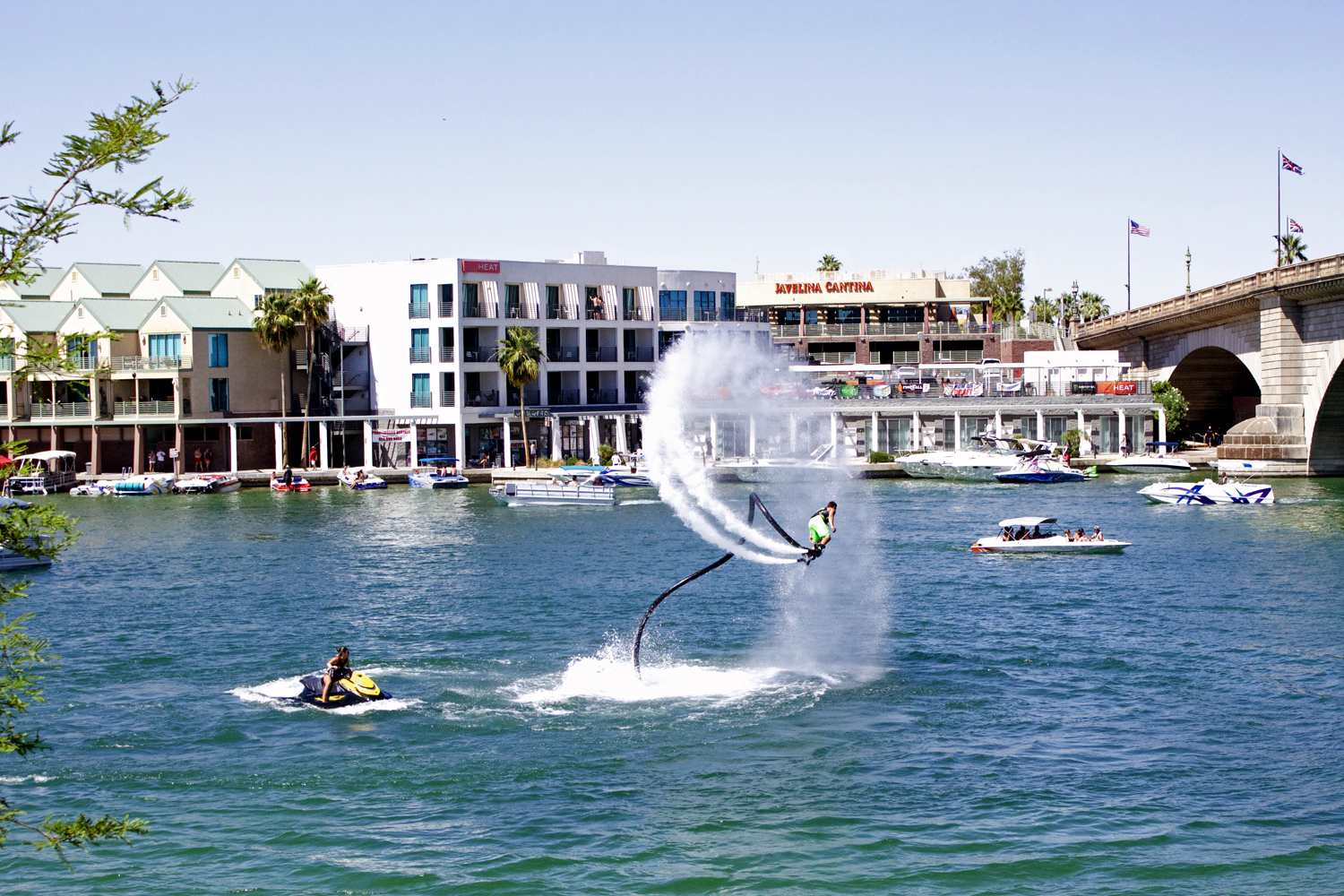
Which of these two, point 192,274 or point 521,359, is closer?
point 521,359

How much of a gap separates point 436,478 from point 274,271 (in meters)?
35.7

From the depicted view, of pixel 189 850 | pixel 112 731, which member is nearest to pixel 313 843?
pixel 189 850

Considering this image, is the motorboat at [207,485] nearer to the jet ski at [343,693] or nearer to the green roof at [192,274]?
the green roof at [192,274]

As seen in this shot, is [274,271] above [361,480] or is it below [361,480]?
above

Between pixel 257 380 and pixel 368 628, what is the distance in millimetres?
81021

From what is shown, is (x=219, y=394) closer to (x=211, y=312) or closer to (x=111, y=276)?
(x=211, y=312)

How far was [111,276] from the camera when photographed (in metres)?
135

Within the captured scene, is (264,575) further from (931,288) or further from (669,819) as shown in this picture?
(931,288)

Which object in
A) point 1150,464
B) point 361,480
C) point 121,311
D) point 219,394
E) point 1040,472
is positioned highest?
point 121,311

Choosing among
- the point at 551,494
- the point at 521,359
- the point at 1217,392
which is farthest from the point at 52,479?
the point at 1217,392

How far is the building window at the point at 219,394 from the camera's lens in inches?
4719

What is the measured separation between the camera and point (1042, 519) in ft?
227

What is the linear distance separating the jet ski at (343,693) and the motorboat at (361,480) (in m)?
77.1

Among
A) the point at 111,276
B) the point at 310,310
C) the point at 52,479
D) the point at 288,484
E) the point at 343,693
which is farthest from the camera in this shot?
the point at 111,276
